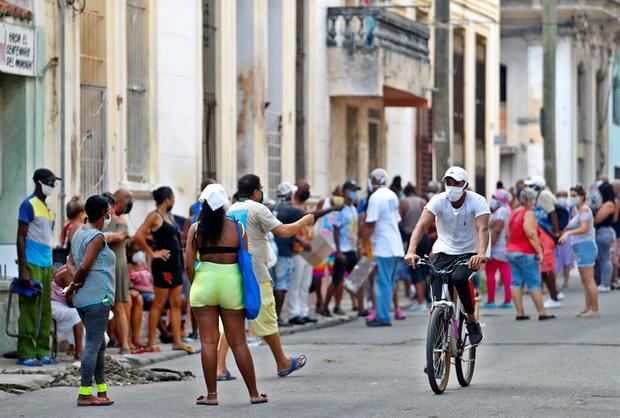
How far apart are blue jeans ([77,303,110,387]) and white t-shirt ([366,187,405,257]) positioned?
335 inches


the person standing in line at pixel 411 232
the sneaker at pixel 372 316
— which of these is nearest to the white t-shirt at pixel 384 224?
the sneaker at pixel 372 316

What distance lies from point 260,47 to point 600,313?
25.0ft

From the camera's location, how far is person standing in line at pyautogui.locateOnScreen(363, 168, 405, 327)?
21.5 m

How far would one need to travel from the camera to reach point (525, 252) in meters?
21.4

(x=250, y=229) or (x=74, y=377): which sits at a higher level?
(x=250, y=229)

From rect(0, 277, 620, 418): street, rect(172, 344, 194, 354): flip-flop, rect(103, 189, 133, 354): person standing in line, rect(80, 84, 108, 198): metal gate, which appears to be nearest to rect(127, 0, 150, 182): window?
rect(80, 84, 108, 198): metal gate

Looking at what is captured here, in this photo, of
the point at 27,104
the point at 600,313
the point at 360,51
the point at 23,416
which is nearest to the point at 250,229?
the point at 23,416

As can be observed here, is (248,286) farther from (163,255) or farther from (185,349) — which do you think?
(185,349)

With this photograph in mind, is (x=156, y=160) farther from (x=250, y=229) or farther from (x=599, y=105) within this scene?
(x=599, y=105)

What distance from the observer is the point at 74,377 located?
15.2 metres

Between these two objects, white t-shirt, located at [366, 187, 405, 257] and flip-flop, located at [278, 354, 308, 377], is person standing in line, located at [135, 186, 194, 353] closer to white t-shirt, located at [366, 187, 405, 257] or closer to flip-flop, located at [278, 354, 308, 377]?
flip-flop, located at [278, 354, 308, 377]

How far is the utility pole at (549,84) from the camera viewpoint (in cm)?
3650

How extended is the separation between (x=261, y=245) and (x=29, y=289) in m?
2.55

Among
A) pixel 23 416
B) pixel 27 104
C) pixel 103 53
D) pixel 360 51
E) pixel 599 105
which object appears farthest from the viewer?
pixel 599 105
